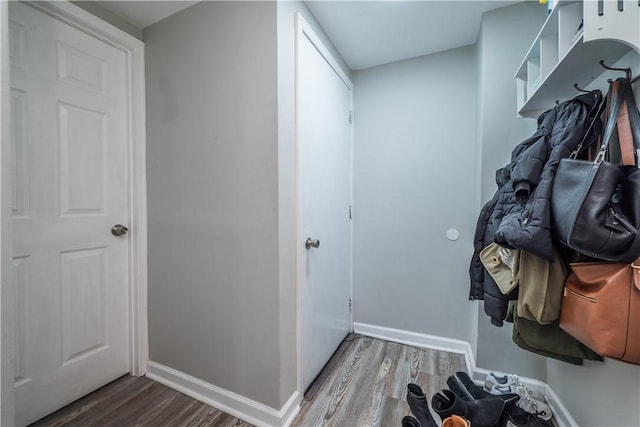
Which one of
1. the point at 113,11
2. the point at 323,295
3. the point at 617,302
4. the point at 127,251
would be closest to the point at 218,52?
the point at 113,11

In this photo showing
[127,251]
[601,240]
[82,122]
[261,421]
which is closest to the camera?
[601,240]

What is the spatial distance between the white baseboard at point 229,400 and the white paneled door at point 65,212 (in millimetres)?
347

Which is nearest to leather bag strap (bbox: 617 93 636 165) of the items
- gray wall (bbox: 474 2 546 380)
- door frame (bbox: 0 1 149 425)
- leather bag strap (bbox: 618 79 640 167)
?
leather bag strap (bbox: 618 79 640 167)

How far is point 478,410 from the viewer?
109 centimetres

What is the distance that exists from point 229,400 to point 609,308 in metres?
1.61

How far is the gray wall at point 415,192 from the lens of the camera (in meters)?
1.88

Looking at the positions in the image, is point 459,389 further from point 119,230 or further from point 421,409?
point 119,230

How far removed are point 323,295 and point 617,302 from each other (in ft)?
4.28

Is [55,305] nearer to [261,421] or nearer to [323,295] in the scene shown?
[261,421]

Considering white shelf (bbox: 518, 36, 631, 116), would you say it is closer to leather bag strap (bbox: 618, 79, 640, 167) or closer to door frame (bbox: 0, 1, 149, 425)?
leather bag strap (bbox: 618, 79, 640, 167)

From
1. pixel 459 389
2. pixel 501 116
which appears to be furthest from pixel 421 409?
pixel 501 116

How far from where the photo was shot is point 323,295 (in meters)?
1.70

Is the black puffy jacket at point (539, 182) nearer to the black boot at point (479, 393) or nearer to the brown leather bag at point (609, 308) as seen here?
the brown leather bag at point (609, 308)

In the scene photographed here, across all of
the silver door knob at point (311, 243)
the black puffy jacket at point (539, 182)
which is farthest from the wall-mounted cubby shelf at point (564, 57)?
the silver door knob at point (311, 243)
